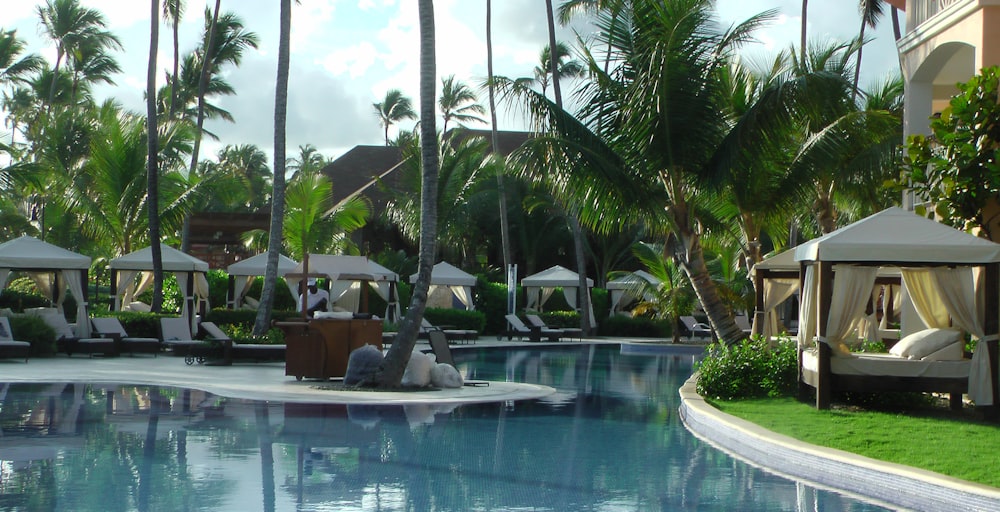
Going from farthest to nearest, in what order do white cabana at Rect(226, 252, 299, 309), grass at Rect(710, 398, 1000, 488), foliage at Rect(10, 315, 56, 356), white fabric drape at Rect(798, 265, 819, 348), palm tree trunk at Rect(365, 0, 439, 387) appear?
white cabana at Rect(226, 252, 299, 309)
foliage at Rect(10, 315, 56, 356)
palm tree trunk at Rect(365, 0, 439, 387)
white fabric drape at Rect(798, 265, 819, 348)
grass at Rect(710, 398, 1000, 488)

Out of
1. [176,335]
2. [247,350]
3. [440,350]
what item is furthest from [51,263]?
[440,350]

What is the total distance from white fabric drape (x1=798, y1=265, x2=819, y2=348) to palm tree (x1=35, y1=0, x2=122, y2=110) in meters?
35.7

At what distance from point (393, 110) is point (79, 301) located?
4361 centimetres

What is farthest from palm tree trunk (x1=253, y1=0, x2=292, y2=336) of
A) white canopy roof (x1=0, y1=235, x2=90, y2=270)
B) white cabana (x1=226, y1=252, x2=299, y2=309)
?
white cabana (x1=226, y1=252, x2=299, y2=309)

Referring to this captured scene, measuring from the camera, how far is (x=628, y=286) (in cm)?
3475

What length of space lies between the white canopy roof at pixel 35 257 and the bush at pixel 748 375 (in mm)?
13382

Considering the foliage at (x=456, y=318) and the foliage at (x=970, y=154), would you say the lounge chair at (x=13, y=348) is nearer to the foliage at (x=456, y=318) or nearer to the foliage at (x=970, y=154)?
the foliage at (x=456, y=318)

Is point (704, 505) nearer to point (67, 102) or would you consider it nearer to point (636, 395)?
point (636, 395)

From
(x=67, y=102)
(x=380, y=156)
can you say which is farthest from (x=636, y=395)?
(x=67, y=102)

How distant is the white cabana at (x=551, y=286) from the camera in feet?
113

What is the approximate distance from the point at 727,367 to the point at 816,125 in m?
7.59

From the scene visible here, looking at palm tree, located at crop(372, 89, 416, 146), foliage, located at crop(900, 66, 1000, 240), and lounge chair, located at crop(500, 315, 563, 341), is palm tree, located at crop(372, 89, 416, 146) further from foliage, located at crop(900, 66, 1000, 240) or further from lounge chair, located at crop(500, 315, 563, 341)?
foliage, located at crop(900, 66, 1000, 240)

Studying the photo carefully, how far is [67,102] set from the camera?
1809 inches

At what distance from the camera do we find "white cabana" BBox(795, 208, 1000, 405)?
1084 centimetres
